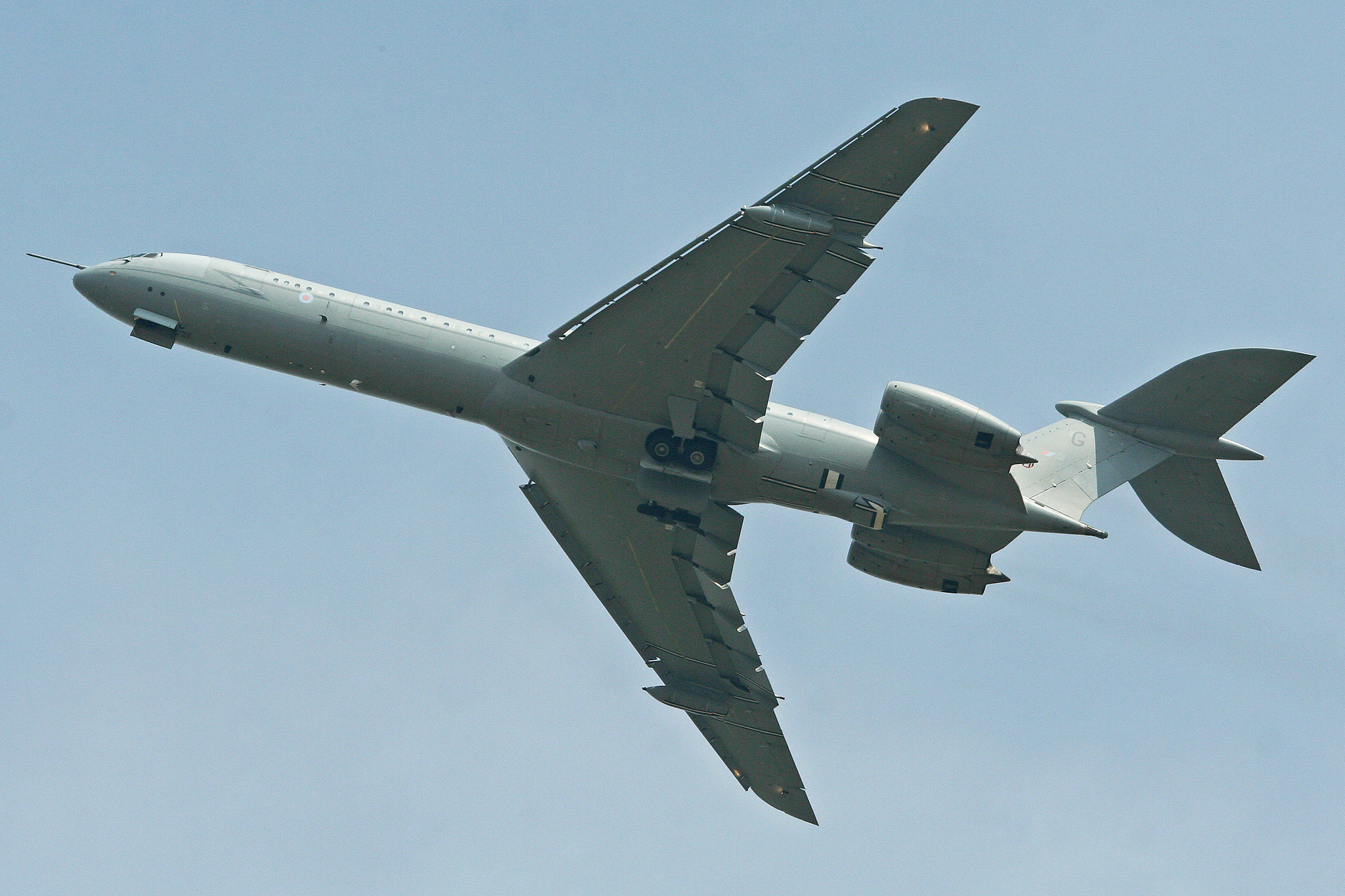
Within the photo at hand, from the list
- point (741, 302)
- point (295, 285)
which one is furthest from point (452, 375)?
point (741, 302)

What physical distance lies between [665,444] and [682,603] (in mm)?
8430

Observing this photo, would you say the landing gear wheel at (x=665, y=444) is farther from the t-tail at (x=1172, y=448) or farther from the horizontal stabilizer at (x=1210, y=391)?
the horizontal stabilizer at (x=1210, y=391)

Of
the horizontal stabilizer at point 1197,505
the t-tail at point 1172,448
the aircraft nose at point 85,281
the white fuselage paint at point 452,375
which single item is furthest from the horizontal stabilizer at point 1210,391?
the aircraft nose at point 85,281

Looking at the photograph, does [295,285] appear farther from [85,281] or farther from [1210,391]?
[1210,391]

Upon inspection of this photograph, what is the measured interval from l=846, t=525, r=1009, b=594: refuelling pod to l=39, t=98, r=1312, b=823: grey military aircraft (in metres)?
0.06

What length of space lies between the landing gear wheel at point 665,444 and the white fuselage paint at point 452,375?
25 centimetres

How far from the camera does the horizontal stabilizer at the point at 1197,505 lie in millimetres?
37781

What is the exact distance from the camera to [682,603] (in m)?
43.5

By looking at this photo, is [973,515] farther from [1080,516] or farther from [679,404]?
[679,404]

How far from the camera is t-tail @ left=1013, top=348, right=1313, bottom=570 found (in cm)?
3725

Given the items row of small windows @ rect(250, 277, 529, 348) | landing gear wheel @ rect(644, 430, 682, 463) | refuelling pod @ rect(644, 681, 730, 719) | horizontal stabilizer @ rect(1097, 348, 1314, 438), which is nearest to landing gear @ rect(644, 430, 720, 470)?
landing gear wheel @ rect(644, 430, 682, 463)

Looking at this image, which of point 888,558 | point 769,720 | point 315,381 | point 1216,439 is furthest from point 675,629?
point 1216,439

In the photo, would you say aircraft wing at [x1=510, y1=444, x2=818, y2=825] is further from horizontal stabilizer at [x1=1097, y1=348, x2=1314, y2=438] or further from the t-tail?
horizontal stabilizer at [x1=1097, y1=348, x2=1314, y2=438]

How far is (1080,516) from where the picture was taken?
127ft
